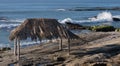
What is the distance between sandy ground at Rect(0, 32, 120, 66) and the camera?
93.7ft

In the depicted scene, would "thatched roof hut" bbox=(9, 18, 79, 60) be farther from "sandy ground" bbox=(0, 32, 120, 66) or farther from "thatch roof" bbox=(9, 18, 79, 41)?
"sandy ground" bbox=(0, 32, 120, 66)

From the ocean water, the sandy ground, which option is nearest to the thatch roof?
the sandy ground

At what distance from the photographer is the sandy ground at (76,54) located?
28.5 meters

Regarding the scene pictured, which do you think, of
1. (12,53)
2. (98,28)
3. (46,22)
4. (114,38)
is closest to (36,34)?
(46,22)

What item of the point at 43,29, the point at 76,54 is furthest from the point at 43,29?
the point at 76,54

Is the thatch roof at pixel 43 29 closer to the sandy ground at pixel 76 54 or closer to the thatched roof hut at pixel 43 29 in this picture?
the thatched roof hut at pixel 43 29

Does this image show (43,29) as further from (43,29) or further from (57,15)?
(57,15)

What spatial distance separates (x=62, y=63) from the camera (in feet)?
93.9

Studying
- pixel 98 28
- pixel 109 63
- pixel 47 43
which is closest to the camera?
pixel 109 63

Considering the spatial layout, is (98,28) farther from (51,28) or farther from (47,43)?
(51,28)

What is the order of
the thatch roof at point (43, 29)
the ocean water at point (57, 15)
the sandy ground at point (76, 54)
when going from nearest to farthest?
the sandy ground at point (76, 54) → the thatch roof at point (43, 29) → the ocean water at point (57, 15)

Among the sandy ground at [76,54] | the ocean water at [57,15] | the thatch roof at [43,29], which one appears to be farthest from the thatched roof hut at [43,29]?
the ocean water at [57,15]

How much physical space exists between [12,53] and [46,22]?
3.35 m

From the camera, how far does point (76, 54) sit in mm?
30656
